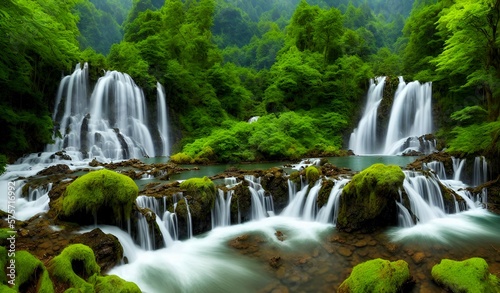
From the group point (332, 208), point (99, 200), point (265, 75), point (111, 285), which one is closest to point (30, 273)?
point (111, 285)

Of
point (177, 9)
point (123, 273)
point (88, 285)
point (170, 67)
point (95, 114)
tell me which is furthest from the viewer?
point (177, 9)

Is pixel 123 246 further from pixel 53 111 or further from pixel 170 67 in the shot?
pixel 170 67

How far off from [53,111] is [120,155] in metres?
5.82

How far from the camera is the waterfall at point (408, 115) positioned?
21844 mm

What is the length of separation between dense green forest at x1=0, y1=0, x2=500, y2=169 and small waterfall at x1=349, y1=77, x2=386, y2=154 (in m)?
0.90

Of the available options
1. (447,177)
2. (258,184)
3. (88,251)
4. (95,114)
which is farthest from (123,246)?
(95,114)

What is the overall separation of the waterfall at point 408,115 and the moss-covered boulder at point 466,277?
1682 cm

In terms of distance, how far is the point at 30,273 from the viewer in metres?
4.29

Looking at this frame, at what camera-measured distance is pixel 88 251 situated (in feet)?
17.2

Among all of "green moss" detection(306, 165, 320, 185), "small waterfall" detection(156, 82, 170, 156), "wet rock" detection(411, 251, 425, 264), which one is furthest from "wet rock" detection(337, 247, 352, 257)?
"small waterfall" detection(156, 82, 170, 156)

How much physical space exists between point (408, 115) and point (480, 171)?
38.1ft

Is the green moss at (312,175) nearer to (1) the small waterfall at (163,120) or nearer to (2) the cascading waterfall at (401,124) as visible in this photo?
(2) the cascading waterfall at (401,124)

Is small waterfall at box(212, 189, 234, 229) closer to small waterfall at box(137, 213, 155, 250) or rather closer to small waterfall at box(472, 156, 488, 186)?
small waterfall at box(137, 213, 155, 250)

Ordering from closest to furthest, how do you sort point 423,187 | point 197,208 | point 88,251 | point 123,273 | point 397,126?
point 88,251 < point 123,273 < point 197,208 < point 423,187 < point 397,126
